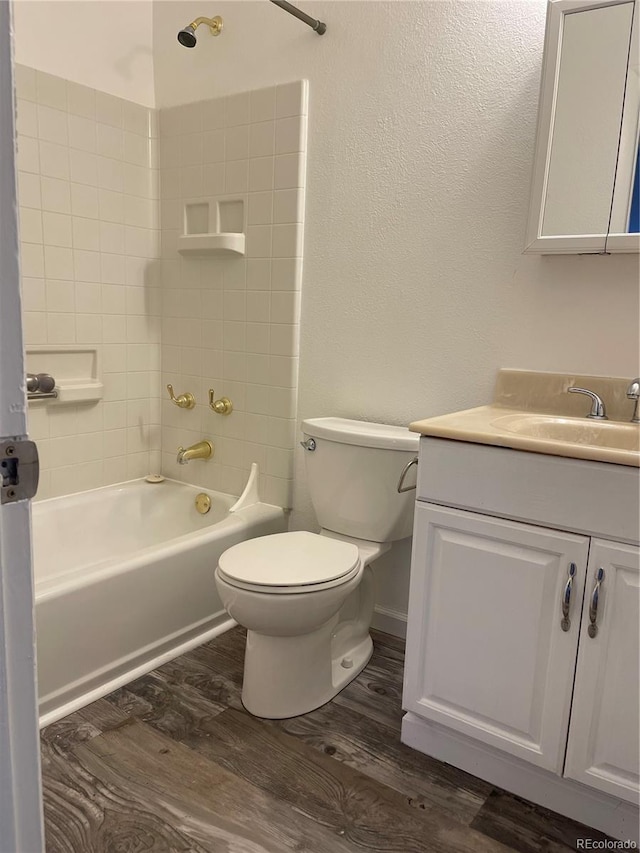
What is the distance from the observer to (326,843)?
1314 mm

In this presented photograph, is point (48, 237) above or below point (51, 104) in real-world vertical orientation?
below

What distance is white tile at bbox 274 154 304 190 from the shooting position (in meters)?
2.15

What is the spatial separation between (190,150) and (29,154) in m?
0.59

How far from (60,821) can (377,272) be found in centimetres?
172

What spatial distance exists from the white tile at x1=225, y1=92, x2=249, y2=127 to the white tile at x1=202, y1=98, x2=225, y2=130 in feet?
0.08

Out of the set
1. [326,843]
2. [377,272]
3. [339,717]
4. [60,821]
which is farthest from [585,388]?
[60,821]

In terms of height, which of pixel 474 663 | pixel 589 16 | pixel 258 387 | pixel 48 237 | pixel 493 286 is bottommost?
pixel 474 663

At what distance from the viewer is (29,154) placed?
83.4 inches

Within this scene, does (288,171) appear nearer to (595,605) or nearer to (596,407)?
(596,407)

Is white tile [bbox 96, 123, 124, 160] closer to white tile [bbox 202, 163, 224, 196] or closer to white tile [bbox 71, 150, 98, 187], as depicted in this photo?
white tile [bbox 71, 150, 98, 187]

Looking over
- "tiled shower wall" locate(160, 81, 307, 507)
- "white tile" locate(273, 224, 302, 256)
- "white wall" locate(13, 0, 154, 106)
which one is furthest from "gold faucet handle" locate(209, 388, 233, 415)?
"white wall" locate(13, 0, 154, 106)

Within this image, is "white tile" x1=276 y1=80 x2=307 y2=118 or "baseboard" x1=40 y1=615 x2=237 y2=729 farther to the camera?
"white tile" x1=276 y1=80 x2=307 y2=118

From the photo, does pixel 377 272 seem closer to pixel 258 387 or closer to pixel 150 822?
pixel 258 387

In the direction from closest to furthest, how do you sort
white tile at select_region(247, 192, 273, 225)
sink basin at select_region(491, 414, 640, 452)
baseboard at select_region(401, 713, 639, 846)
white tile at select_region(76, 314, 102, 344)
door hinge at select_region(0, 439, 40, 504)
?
door hinge at select_region(0, 439, 40, 504)
baseboard at select_region(401, 713, 639, 846)
sink basin at select_region(491, 414, 640, 452)
white tile at select_region(247, 192, 273, 225)
white tile at select_region(76, 314, 102, 344)
